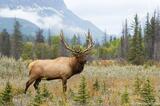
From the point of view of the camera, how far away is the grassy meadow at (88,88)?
43.6 ft

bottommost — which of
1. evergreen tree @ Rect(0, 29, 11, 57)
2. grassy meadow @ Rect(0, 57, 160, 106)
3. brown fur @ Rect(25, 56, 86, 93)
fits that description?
grassy meadow @ Rect(0, 57, 160, 106)

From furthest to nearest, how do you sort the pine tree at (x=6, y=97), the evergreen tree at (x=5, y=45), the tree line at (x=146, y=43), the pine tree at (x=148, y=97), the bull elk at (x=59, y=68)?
the evergreen tree at (x=5, y=45), the tree line at (x=146, y=43), the bull elk at (x=59, y=68), the pine tree at (x=6, y=97), the pine tree at (x=148, y=97)

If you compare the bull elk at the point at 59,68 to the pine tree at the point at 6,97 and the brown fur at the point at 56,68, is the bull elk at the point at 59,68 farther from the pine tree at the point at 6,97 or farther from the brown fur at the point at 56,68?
the pine tree at the point at 6,97

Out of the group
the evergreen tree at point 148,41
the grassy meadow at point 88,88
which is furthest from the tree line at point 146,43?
the grassy meadow at point 88,88

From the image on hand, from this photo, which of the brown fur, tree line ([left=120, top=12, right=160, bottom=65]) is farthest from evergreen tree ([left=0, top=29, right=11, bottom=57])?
the brown fur

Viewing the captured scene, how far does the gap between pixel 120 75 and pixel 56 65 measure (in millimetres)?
10331

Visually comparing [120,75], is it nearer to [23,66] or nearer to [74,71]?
[23,66]

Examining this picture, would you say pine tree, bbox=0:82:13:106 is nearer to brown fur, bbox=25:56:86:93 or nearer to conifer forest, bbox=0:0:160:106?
conifer forest, bbox=0:0:160:106

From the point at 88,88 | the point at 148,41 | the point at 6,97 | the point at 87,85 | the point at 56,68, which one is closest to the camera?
the point at 6,97

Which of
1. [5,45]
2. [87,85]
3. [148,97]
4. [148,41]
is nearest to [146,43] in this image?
[148,41]

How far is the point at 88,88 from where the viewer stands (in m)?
18.5

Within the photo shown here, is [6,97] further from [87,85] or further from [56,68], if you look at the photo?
[87,85]

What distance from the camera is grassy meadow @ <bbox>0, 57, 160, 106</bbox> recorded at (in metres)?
13.3

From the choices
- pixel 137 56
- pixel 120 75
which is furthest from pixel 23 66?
pixel 137 56
